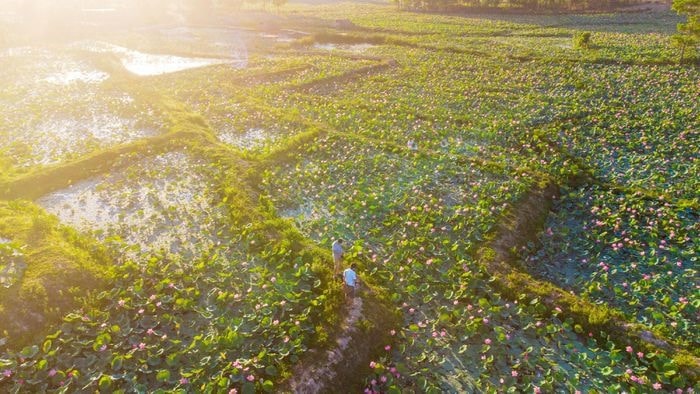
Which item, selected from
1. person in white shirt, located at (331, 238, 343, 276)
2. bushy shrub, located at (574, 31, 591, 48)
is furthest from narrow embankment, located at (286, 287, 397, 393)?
bushy shrub, located at (574, 31, 591, 48)

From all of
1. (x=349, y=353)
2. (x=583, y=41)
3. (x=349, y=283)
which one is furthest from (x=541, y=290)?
(x=583, y=41)

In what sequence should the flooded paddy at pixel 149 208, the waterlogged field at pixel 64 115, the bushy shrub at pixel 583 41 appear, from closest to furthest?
the flooded paddy at pixel 149 208 < the waterlogged field at pixel 64 115 < the bushy shrub at pixel 583 41

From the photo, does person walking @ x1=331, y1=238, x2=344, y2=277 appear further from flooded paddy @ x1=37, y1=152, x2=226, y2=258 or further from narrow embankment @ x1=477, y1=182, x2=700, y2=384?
flooded paddy @ x1=37, y1=152, x2=226, y2=258

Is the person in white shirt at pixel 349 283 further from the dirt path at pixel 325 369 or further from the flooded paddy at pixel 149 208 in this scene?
the flooded paddy at pixel 149 208

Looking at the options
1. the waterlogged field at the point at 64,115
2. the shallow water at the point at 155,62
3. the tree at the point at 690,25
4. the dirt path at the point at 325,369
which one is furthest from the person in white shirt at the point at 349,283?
the tree at the point at 690,25

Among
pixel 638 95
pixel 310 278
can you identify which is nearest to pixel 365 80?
pixel 638 95

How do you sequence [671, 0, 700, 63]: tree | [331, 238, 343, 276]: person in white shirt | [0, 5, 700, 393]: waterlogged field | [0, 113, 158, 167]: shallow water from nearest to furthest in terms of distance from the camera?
[0, 5, 700, 393]: waterlogged field < [331, 238, 343, 276]: person in white shirt < [0, 113, 158, 167]: shallow water < [671, 0, 700, 63]: tree
